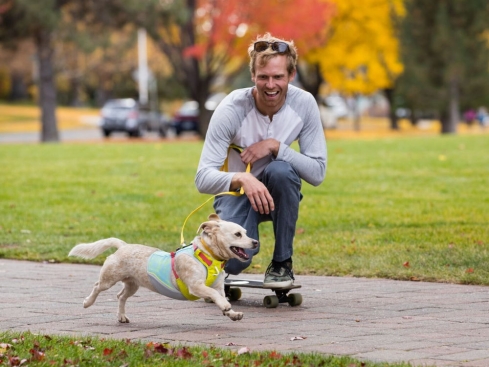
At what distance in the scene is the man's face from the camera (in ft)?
18.5

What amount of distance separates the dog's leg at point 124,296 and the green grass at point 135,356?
27.8 inches

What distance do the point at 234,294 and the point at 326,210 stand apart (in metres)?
4.23

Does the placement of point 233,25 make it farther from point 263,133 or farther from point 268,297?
point 268,297

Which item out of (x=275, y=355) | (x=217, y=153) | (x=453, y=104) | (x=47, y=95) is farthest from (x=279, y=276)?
(x=453, y=104)

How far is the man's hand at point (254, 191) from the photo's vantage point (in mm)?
5539

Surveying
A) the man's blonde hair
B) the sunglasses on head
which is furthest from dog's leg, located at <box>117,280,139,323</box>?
the sunglasses on head

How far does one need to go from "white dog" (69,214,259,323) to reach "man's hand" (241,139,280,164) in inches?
25.7

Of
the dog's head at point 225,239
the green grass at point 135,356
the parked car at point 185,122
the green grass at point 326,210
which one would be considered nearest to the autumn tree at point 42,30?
the parked car at point 185,122

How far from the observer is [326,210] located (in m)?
10.3

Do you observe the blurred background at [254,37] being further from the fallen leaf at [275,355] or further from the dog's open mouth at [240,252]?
the fallen leaf at [275,355]

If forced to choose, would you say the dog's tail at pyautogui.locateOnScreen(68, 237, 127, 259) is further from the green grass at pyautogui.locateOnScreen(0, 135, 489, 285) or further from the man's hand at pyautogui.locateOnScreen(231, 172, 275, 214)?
the green grass at pyautogui.locateOnScreen(0, 135, 489, 285)

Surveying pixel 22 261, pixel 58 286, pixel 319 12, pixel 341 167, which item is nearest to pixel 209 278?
pixel 58 286

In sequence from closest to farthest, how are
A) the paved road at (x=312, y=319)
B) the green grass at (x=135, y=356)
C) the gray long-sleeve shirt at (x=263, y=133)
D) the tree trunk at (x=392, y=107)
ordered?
the green grass at (x=135, y=356) → the paved road at (x=312, y=319) → the gray long-sleeve shirt at (x=263, y=133) → the tree trunk at (x=392, y=107)

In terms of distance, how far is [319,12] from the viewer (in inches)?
1198
